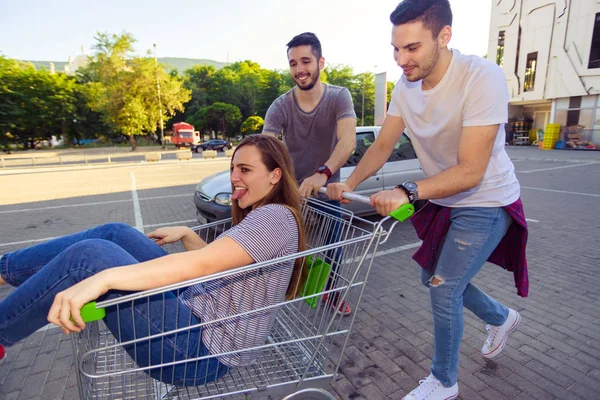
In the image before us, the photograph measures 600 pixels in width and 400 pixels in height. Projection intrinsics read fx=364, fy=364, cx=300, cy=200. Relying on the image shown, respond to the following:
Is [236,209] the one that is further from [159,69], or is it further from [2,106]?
[2,106]

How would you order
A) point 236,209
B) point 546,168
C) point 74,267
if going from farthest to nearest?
point 546,168 → point 236,209 → point 74,267

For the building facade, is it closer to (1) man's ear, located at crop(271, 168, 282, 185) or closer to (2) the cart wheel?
(1) man's ear, located at crop(271, 168, 282, 185)

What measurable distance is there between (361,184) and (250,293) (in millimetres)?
4299

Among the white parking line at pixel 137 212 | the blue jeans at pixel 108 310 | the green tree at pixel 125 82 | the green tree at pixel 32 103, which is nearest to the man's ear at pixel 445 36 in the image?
the blue jeans at pixel 108 310

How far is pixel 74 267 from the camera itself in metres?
1.38

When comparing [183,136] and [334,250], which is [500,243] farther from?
[183,136]

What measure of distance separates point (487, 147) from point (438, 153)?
12.8 inches

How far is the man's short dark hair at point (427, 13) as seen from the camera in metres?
1.70

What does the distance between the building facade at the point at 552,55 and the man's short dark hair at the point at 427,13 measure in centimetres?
2617

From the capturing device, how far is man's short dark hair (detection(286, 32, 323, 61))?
9.41 ft

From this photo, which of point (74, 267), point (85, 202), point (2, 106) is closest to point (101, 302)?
point (74, 267)

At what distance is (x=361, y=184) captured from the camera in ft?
18.8

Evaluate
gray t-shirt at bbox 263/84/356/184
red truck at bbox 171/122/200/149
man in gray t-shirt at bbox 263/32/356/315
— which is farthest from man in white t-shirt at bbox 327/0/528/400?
red truck at bbox 171/122/200/149

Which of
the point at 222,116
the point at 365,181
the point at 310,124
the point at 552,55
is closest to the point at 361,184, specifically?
the point at 365,181
